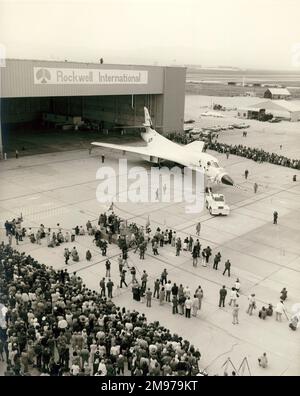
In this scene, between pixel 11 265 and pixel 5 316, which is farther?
pixel 11 265

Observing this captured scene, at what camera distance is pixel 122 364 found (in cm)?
1319

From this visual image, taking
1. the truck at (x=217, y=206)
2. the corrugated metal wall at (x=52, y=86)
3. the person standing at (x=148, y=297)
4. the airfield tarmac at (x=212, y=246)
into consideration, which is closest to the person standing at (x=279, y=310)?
the airfield tarmac at (x=212, y=246)

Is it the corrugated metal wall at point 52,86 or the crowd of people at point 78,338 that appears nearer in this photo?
the crowd of people at point 78,338

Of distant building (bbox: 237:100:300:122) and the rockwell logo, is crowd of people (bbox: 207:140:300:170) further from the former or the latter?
distant building (bbox: 237:100:300:122)

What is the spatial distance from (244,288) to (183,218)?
9.31 meters

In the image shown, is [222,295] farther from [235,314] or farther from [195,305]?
[195,305]

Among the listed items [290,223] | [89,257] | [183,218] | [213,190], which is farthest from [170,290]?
[213,190]

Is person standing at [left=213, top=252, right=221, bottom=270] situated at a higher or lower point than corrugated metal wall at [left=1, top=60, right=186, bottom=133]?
lower

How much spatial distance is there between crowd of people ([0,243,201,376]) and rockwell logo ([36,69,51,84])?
100 ft

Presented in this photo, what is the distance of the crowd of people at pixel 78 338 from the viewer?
42.8 feet

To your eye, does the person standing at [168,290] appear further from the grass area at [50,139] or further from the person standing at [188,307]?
the grass area at [50,139]

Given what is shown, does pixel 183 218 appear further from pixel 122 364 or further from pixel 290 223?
pixel 122 364

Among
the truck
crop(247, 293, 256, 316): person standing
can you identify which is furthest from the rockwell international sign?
crop(247, 293, 256, 316): person standing

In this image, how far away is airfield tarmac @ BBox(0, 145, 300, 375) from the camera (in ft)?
53.0
